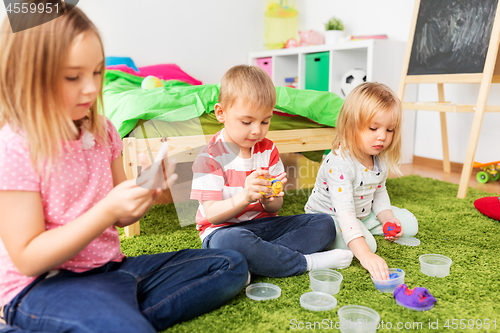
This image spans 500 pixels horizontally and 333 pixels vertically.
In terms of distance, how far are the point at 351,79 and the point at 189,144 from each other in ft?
5.85

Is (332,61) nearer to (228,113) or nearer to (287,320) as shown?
(228,113)

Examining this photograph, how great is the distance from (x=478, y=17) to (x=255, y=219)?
1.68 metres

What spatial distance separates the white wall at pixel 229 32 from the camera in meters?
2.65

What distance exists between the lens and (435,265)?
1.03m

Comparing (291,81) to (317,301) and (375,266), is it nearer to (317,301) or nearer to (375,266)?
(375,266)

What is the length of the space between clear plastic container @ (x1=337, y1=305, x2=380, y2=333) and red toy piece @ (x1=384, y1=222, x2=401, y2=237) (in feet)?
1.65

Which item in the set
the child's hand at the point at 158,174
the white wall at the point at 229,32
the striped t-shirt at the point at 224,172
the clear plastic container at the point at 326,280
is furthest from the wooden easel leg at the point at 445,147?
the child's hand at the point at 158,174

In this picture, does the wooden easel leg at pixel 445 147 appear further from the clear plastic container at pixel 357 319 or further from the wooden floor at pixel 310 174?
the clear plastic container at pixel 357 319

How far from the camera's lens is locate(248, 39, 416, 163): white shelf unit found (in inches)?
104

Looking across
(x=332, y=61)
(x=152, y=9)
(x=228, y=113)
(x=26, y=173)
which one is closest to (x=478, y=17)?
(x=332, y=61)

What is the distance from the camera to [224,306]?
34.5 inches

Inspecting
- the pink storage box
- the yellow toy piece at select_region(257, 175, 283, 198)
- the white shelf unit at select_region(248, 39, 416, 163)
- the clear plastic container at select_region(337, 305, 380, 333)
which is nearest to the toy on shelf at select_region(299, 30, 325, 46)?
the white shelf unit at select_region(248, 39, 416, 163)

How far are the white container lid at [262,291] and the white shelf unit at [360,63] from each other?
1.98 meters

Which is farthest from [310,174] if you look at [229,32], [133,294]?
[229,32]
